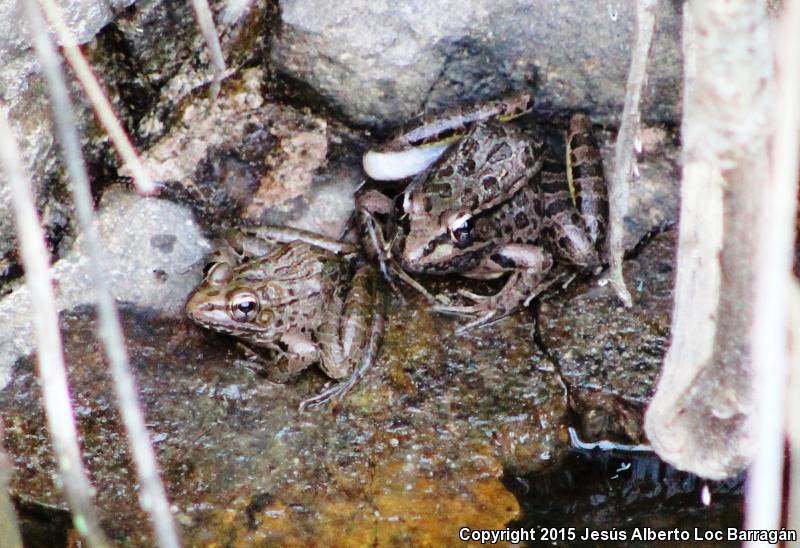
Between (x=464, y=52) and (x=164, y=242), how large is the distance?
1546mm

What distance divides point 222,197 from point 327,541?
1638 mm

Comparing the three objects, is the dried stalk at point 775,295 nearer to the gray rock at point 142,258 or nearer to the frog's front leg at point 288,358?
the frog's front leg at point 288,358

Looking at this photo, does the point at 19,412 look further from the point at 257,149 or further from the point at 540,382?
the point at 540,382

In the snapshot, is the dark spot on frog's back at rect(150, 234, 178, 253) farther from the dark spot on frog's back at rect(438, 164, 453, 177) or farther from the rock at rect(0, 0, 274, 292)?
the dark spot on frog's back at rect(438, 164, 453, 177)

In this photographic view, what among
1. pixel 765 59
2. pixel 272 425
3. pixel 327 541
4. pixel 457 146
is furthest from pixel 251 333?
pixel 765 59

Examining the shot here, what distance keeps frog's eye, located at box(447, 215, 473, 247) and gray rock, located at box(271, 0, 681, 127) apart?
0.56 meters

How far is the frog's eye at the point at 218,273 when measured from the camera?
3963 millimetres

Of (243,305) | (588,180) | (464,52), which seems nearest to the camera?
(243,305)

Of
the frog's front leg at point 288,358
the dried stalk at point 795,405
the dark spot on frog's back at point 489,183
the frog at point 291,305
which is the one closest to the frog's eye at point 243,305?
the frog at point 291,305

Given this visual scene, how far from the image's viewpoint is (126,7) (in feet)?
12.6

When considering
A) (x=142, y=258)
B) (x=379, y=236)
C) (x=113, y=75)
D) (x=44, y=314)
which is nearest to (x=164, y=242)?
(x=142, y=258)

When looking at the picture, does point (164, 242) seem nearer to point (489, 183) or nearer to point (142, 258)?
point (142, 258)

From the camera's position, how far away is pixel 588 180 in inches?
170

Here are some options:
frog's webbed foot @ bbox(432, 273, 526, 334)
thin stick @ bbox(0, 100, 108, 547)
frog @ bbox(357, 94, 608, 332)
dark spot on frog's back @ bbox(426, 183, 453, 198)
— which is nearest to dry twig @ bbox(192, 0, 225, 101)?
frog @ bbox(357, 94, 608, 332)
